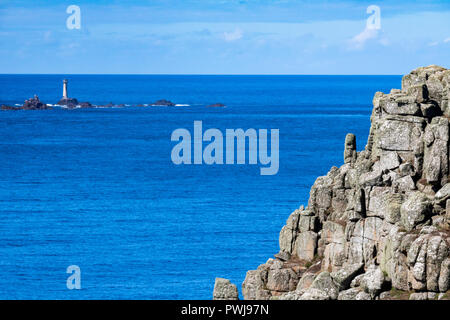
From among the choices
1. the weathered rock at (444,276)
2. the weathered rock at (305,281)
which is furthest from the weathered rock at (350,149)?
the weathered rock at (444,276)

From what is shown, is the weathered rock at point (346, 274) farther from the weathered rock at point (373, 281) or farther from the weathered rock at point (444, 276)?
the weathered rock at point (444, 276)

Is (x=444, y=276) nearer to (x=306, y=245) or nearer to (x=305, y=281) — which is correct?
(x=305, y=281)

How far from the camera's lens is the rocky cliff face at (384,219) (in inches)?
2304

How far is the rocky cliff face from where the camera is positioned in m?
58.5

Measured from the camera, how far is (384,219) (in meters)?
63.5

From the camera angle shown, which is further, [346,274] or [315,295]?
[346,274]

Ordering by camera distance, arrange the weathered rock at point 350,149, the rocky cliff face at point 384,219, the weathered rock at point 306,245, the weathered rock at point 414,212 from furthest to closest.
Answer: the weathered rock at point 350,149 → the weathered rock at point 306,245 → the weathered rock at point 414,212 → the rocky cliff face at point 384,219

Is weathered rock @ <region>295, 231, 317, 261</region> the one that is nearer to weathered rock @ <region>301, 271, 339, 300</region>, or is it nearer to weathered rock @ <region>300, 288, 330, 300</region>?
weathered rock @ <region>301, 271, 339, 300</region>

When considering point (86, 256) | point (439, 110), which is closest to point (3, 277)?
point (86, 256)

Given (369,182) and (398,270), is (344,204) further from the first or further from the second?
(398,270)

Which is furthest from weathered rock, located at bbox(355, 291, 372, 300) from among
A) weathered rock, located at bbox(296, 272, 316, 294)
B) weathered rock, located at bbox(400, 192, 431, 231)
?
weathered rock, located at bbox(296, 272, 316, 294)

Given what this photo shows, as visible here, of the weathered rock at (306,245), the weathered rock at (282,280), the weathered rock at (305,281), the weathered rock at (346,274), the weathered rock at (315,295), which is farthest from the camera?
the weathered rock at (306,245)

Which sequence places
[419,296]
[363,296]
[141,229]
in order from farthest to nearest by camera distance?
[141,229] < [363,296] < [419,296]

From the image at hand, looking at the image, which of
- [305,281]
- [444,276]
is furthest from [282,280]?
[444,276]
